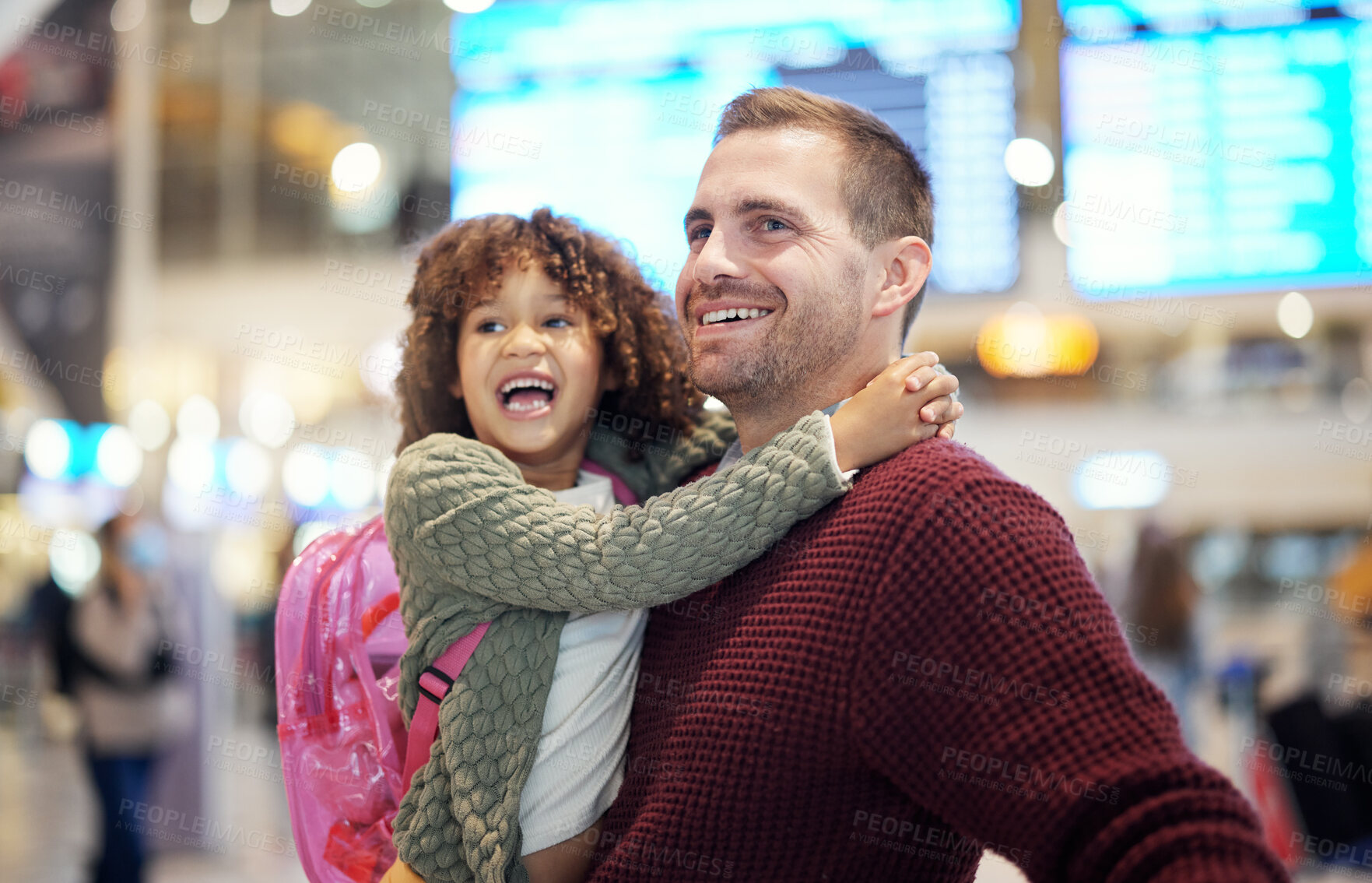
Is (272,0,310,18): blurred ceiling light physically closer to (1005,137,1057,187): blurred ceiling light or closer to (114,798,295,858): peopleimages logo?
(114,798,295,858): peopleimages logo

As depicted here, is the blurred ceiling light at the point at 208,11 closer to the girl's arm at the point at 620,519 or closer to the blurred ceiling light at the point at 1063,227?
the blurred ceiling light at the point at 1063,227

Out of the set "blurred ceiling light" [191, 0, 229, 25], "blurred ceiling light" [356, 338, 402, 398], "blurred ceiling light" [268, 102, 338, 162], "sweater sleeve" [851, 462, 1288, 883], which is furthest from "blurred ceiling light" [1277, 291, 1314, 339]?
"blurred ceiling light" [191, 0, 229, 25]

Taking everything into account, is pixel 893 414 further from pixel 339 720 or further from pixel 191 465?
pixel 191 465

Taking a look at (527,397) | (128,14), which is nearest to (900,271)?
(527,397)

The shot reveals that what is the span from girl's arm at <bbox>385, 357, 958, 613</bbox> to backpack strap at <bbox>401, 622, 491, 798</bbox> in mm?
88

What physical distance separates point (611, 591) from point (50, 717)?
37.4 ft

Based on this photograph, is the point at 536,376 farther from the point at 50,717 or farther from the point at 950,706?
the point at 50,717

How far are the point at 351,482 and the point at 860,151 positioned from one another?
12.2m

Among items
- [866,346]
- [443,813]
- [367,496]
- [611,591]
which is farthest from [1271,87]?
[367,496]

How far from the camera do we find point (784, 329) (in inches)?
67.4

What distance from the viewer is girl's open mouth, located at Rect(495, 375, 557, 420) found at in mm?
2037

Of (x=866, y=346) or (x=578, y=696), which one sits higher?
(x=866, y=346)

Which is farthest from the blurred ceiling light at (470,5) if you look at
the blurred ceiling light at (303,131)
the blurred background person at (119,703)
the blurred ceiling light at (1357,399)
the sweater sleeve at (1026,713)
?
the blurred ceiling light at (1357,399)

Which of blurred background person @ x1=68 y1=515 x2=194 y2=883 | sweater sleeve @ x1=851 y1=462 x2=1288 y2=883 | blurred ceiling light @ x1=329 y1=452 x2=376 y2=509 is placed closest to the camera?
sweater sleeve @ x1=851 y1=462 x2=1288 y2=883
